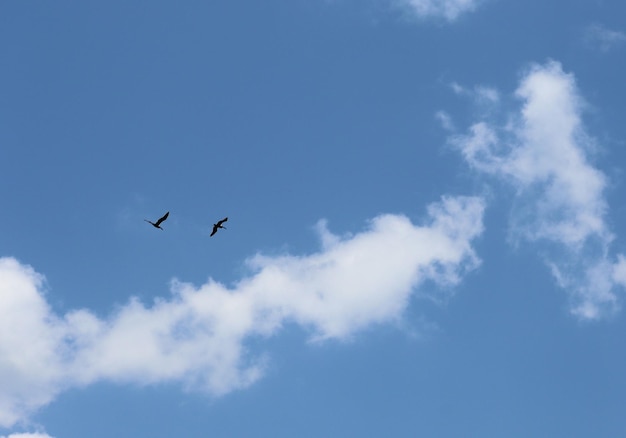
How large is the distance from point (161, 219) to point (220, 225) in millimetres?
8710

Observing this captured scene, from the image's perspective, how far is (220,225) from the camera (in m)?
194

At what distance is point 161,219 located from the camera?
193 meters
